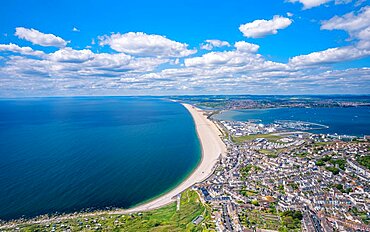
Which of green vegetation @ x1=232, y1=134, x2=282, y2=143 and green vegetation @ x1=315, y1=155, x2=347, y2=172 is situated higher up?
green vegetation @ x1=315, y1=155, x2=347, y2=172

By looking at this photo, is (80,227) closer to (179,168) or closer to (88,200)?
(88,200)

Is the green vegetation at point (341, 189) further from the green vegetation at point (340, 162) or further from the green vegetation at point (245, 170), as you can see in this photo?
the green vegetation at point (245, 170)

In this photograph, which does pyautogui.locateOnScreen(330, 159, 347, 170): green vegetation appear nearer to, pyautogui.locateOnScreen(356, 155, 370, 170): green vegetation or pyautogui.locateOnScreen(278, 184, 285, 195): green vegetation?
pyautogui.locateOnScreen(356, 155, 370, 170): green vegetation

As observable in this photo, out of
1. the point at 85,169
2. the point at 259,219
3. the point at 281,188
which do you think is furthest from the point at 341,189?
the point at 85,169

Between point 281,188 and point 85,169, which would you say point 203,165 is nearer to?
point 281,188

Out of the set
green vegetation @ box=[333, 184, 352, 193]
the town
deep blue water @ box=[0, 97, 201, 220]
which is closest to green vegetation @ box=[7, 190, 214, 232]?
the town

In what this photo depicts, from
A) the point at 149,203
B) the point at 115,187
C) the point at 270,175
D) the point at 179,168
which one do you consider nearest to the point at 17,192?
the point at 115,187
